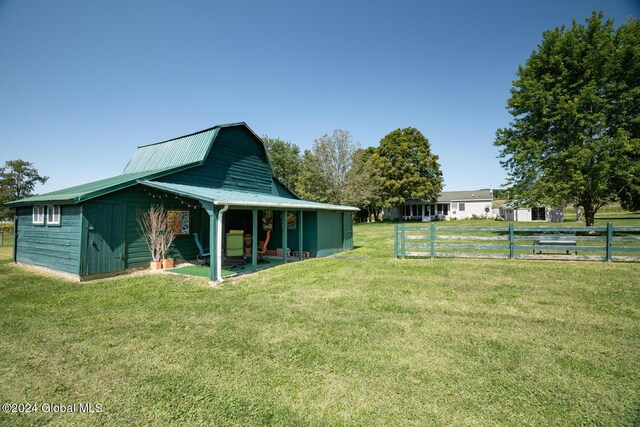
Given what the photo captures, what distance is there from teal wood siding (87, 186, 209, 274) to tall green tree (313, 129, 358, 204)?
2787 cm

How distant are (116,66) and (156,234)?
7208 millimetres

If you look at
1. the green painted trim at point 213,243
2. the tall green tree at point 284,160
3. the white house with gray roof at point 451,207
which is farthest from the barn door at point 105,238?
the white house with gray roof at point 451,207

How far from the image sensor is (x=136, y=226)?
10.1 meters

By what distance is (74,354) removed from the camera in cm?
405

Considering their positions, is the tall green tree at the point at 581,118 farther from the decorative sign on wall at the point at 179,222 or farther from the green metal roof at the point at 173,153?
the decorative sign on wall at the point at 179,222

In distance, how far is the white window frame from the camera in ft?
34.3

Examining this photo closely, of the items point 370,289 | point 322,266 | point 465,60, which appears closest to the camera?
point 370,289

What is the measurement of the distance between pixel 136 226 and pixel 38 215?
417cm

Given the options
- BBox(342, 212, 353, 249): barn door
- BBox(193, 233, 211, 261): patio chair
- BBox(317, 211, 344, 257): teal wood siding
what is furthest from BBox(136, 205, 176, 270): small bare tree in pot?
BBox(342, 212, 353, 249): barn door

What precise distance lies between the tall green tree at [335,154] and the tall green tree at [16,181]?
156ft

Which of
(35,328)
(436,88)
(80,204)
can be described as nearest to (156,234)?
(80,204)

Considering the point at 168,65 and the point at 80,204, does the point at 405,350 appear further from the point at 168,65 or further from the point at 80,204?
the point at 168,65

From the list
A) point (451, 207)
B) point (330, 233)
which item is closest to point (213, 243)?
point (330, 233)

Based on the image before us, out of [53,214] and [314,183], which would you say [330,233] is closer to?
[53,214]
